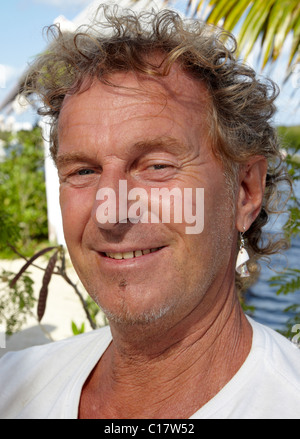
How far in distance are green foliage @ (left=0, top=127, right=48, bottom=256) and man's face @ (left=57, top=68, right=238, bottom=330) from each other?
758 centimetres

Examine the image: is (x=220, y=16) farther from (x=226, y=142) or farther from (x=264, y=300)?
(x=264, y=300)

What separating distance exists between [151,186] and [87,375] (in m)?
0.80

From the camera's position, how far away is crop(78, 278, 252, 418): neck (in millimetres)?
1698

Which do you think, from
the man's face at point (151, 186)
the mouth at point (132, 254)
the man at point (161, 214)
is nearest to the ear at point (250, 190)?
the man at point (161, 214)

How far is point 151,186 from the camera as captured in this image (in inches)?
65.2

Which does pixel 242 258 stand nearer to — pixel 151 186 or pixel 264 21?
pixel 151 186

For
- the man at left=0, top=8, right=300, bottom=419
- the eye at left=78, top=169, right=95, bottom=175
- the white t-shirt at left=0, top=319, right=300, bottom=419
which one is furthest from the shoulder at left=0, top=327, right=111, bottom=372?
the eye at left=78, top=169, right=95, bottom=175

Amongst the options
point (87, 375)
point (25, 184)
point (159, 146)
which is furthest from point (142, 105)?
point (25, 184)

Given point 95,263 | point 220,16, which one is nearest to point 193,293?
point 95,263

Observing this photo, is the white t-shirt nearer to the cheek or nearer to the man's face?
the man's face

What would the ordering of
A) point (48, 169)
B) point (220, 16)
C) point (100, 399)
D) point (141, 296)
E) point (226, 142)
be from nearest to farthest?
point (141, 296) → point (226, 142) → point (100, 399) → point (220, 16) → point (48, 169)

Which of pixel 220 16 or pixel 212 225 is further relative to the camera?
pixel 220 16

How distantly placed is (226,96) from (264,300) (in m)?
5.28

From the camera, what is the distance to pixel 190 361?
175cm
